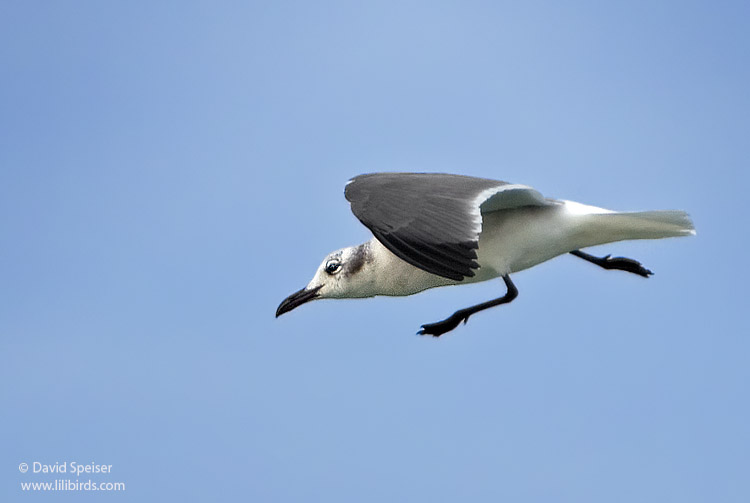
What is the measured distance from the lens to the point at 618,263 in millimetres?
10258

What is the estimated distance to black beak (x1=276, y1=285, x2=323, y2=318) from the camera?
9.50 metres

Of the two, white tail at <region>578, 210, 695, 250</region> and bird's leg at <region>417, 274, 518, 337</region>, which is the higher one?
white tail at <region>578, 210, 695, 250</region>

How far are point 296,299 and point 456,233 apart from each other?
2745 mm

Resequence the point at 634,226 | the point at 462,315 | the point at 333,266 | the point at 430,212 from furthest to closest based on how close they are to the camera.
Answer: the point at 333,266
the point at 462,315
the point at 634,226
the point at 430,212

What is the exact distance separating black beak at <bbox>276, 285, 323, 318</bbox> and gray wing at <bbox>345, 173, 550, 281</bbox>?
1.59m

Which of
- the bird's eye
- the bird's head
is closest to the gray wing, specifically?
the bird's head

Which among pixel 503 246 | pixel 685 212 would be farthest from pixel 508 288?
pixel 685 212

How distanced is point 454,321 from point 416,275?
589 millimetres

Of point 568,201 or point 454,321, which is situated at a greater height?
point 568,201

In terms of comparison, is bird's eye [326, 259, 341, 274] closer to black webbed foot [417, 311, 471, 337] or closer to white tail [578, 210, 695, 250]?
black webbed foot [417, 311, 471, 337]

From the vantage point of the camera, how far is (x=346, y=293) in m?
9.34

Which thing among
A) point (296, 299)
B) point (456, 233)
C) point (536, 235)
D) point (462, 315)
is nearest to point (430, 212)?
point (456, 233)

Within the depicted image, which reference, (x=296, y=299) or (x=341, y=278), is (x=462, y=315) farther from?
(x=296, y=299)

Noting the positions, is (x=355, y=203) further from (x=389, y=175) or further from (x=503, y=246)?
(x=503, y=246)
